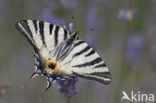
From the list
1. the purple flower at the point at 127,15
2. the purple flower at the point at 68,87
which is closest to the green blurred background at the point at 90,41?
the purple flower at the point at 127,15

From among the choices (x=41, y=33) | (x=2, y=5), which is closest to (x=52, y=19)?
(x=41, y=33)

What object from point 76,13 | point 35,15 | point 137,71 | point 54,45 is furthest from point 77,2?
point 54,45

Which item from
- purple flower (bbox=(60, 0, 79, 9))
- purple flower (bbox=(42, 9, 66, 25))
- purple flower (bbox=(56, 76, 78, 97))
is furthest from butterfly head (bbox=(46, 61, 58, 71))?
purple flower (bbox=(60, 0, 79, 9))

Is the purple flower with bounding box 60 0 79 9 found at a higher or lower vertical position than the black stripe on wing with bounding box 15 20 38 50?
higher

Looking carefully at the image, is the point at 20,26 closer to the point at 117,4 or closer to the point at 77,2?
the point at 77,2

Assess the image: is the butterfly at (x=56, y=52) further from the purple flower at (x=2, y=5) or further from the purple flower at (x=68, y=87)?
the purple flower at (x=2, y=5)

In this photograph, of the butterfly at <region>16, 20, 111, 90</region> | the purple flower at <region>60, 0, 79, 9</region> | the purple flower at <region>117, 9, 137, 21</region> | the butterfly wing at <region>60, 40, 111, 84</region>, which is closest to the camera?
the butterfly wing at <region>60, 40, 111, 84</region>

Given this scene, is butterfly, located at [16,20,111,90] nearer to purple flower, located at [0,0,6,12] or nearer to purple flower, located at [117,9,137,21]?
purple flower, located at [117,9,137,21]

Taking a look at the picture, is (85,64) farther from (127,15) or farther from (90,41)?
(90,41)
